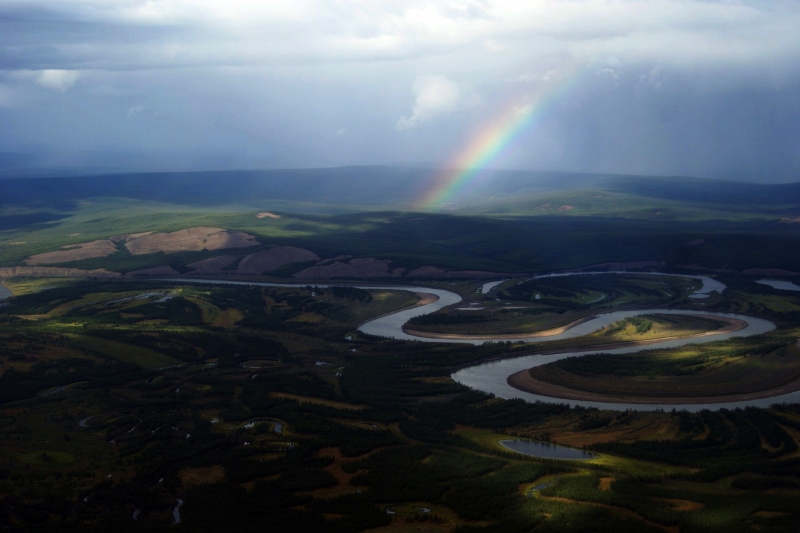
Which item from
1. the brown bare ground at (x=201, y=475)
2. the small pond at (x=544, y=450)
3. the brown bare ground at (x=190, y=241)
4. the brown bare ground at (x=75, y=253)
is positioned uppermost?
the brown bare ground at (x=190, y=241)

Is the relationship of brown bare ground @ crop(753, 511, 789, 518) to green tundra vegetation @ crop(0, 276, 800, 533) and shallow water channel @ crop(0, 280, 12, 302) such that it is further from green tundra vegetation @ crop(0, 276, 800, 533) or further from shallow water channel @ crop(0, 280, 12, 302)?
shallow water channel @ crop(0, 280, 12, 302)

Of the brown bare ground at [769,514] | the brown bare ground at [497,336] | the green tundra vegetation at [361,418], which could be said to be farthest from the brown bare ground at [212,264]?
the brown bare ground at [769,514]

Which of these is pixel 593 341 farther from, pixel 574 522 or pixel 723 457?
pixel 574 522

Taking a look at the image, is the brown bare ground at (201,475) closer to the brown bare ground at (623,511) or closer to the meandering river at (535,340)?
the brown bare ground at (623,511)

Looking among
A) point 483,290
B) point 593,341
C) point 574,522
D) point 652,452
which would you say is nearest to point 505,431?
point 652,452

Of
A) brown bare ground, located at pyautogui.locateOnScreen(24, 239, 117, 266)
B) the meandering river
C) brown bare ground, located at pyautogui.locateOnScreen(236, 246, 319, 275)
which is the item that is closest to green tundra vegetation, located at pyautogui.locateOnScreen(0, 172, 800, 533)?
the meandering river

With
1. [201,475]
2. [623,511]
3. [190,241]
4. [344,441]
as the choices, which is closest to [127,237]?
[190,241]
